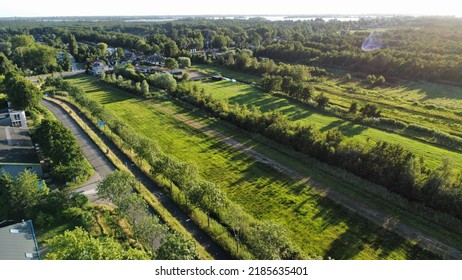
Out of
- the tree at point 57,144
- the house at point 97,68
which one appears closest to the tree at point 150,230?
→ the tree at point 57,144

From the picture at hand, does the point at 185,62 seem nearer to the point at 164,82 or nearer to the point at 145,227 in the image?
the point at 164,82

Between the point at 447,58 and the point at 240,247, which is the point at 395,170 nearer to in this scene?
the point at 240,247

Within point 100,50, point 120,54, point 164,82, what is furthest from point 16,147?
point 100,50

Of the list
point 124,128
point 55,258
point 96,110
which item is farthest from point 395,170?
point 96,110

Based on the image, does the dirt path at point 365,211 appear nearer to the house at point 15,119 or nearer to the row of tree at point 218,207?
the row of tree at point 218,207

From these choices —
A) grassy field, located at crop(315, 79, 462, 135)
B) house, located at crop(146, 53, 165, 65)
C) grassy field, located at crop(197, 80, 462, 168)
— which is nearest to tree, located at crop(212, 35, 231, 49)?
house, located at crop(146, 53, 165, 65)

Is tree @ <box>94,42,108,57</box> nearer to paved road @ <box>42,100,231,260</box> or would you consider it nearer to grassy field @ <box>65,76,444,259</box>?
paved road @ <box>42,100,231,260</box>
